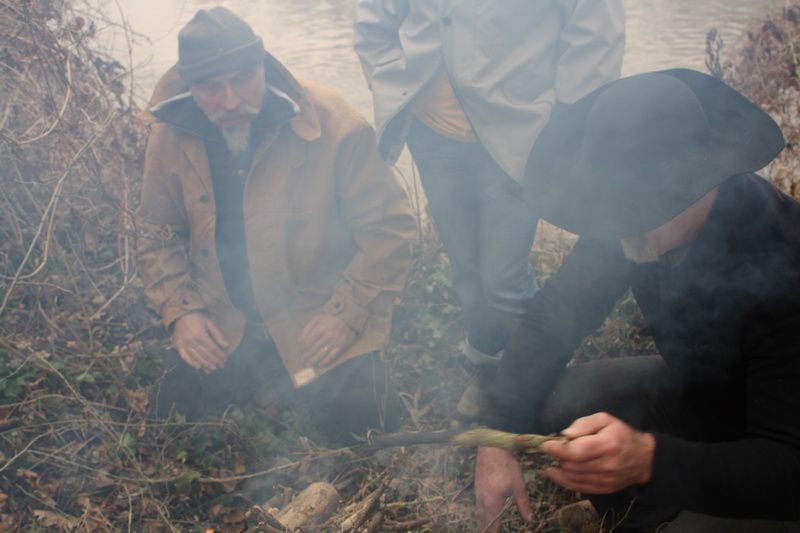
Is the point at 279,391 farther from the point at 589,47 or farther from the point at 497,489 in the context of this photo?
the point at 589,47

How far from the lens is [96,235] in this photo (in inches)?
168

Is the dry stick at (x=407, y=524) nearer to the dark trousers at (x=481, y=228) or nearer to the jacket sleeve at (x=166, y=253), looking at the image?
the dark trousers at (x=481, y=228)

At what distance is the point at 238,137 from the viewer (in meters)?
3.15

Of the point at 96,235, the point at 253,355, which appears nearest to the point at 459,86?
the point at 253,355

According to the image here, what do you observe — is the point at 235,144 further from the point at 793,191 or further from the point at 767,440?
the point at 793,191

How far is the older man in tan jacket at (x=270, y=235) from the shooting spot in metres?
3.10

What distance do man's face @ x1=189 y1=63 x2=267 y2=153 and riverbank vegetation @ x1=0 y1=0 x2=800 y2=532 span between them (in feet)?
2.91

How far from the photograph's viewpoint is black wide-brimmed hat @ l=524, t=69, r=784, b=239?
172 centimetres

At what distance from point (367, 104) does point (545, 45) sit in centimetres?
526

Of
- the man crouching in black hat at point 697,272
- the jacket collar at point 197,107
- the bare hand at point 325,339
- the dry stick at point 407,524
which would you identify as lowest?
the dry stick at point 407,524

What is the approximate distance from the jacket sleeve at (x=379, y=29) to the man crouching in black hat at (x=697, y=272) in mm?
1353

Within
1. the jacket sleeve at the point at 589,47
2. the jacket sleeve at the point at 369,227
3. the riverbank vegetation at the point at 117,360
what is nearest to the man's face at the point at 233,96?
the jacket sleeve at the point at 369,227

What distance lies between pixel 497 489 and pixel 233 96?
7.31ft

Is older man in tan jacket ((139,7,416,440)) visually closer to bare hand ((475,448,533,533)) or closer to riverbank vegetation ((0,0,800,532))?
riverbank vegetation ((0,0,800,532))
